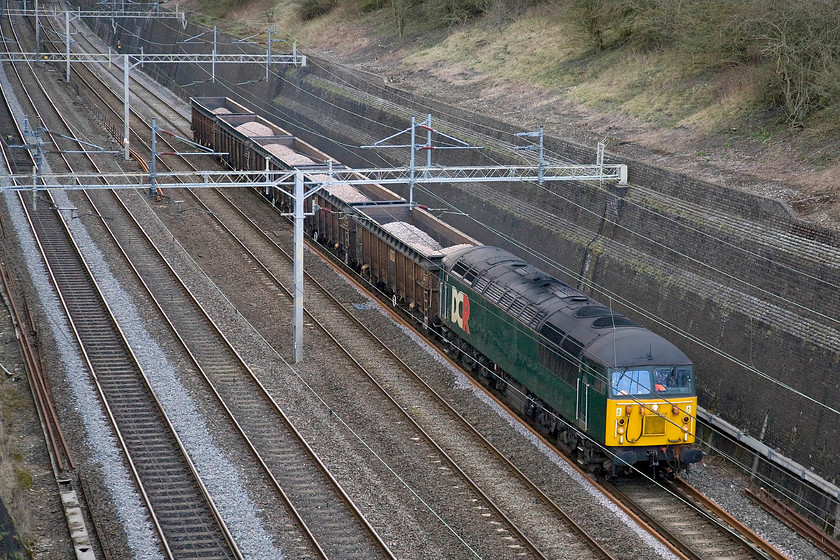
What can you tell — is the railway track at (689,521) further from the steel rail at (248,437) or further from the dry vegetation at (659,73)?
the dry vegetation at (659,73)

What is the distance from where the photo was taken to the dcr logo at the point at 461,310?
24.7 meters

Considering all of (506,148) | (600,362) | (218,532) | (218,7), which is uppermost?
(218,7)

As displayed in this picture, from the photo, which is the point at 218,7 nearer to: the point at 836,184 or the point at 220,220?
the point at 220,220

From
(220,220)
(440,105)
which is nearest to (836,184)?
(440,105)

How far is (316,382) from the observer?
24.6 meters

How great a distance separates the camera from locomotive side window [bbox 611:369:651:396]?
18.9 metres

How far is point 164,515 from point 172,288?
14131mm

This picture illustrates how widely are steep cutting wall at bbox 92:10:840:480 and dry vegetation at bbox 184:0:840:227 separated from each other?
169 centimetres

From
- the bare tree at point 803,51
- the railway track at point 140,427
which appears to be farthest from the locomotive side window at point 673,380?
the bare tree at point 803,51

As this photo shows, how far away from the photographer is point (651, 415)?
19.1m

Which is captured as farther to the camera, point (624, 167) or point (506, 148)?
point (506, 148)

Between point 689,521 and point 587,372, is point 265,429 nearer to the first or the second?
point 587,372

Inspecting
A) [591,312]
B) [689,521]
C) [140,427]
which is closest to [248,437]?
[140,427]

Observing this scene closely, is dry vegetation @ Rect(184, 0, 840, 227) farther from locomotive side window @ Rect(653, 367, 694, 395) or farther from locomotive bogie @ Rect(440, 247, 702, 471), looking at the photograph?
locomotive bogie @ Rect(440, 247, 702, 471)
